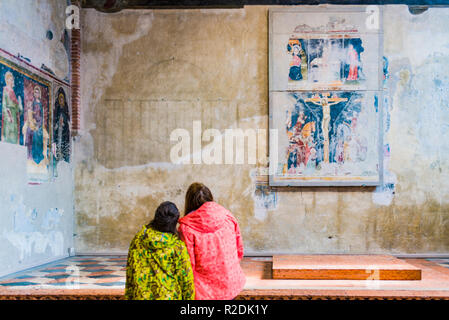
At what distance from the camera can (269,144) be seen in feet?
34.3

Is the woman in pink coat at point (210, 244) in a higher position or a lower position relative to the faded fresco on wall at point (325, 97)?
lower

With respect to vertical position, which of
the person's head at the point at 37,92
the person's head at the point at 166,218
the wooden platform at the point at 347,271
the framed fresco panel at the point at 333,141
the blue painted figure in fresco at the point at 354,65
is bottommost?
the wooden platform at the point at 347,271

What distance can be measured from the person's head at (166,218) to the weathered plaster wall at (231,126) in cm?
666

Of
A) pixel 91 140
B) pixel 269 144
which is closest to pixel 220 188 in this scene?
pixel 269 144

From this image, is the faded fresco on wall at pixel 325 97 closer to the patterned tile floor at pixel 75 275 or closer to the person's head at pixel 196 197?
the patterned tile floor at pixel 75 275

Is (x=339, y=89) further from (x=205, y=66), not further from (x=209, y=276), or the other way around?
(x=209, y=276)

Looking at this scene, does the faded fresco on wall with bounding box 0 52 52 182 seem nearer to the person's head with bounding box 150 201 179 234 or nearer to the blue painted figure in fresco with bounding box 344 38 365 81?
the person's head with bounding box 150 201 179 234

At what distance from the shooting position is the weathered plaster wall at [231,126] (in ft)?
34.1

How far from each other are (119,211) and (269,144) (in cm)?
345

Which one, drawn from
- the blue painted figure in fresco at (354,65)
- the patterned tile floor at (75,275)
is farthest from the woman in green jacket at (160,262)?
the blue painted figure in fresco at (354,65)

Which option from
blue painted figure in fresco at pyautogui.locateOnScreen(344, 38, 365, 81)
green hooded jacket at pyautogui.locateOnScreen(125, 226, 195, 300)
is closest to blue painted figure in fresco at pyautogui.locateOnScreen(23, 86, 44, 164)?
green hooded jacket at pyautogui.locateOnScreen(125, 226, 195, 300)

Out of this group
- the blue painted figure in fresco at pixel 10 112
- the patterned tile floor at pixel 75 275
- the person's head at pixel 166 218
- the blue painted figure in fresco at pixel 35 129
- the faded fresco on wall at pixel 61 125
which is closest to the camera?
the person's head at pixel 166 218

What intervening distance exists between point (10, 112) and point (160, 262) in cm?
527

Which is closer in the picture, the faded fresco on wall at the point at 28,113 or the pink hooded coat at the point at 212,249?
the pink hooded coat at the point at 212,249
